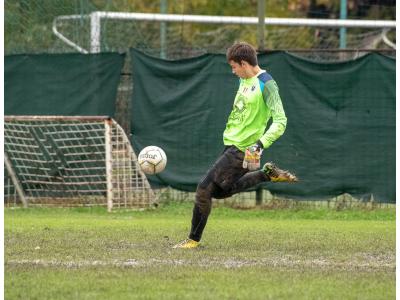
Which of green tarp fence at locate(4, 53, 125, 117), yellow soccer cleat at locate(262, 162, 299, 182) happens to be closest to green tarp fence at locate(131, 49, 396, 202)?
green tarp fence at locate(4, 53, 125, 117)

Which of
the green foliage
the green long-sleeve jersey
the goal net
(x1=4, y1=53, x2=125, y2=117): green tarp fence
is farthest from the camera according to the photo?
the green foliage

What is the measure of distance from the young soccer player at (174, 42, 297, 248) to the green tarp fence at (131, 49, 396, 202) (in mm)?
5595

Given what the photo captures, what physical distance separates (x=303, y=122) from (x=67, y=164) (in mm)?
3490

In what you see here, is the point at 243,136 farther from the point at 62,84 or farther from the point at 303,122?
the point at 62,84

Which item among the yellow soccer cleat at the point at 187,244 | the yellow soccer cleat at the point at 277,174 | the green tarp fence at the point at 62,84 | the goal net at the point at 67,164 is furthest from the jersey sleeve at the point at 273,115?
the green tarp fence at the point at 62,84

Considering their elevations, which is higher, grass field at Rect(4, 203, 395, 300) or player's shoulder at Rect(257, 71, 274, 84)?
player's shoulder at Rect(257, 71, 274, 84)

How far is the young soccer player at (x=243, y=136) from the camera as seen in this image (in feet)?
31.9

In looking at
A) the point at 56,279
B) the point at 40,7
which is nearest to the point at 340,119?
the point at 40,7

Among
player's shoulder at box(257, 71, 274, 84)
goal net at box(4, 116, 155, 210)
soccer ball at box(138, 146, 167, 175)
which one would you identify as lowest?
goal net at box(4, 116, 155, 210)

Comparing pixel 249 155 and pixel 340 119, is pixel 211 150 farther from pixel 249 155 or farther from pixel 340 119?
pixel 249 155

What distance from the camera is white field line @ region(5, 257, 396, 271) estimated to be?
836 cm

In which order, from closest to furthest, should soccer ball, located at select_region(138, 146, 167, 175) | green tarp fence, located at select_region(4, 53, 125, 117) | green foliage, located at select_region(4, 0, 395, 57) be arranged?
soccer ball, located at select_region(138, 146, 167, 175)
green tarp fence, located at select_region(4, 53, 125, 117)
green foliage, located at select_region(4, 0, 395, 57)

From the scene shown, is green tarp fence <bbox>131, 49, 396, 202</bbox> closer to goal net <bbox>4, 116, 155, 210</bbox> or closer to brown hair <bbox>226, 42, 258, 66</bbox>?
goal net <bbox>4, 116, 155, 210</bbox>

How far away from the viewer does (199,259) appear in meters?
8.83
